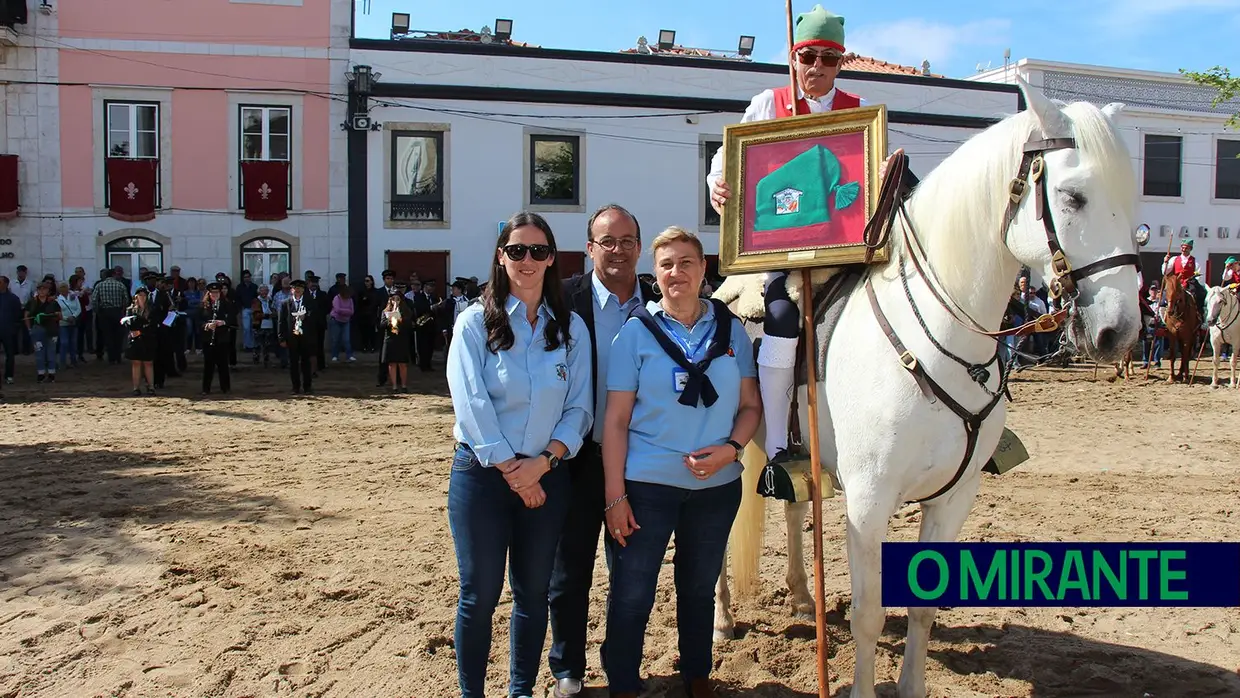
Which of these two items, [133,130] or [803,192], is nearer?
[803,192]

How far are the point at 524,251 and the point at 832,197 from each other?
1.30 meters

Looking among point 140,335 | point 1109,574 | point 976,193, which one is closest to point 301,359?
point 140,335

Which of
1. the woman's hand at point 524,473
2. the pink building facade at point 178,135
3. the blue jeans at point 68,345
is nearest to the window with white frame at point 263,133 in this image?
the pink building facade at point 178,135

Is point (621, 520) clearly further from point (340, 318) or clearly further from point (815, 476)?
point (340, 318)

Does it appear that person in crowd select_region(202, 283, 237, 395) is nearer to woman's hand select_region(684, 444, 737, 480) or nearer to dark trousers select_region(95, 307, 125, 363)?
dark trousers select_region(95, 307, 125, 363)

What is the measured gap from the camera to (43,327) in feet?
47.5

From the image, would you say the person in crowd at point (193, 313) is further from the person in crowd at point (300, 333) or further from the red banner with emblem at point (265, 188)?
the person in crowd at point (300, 333)

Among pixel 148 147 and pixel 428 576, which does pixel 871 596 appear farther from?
pixel 148 147

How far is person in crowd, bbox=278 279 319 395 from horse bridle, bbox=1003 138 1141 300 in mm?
12031

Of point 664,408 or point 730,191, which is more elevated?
point 730,191

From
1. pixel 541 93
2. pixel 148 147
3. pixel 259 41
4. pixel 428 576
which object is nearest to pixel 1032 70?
pixel 541 93

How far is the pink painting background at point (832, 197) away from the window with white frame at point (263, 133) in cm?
1857

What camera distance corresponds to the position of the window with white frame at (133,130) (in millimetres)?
19828

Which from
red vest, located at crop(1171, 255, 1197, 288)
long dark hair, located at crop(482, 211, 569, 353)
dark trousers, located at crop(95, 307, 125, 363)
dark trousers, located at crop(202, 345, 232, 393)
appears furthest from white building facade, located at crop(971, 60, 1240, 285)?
long dark hair, located at crop(482, 211, 569, 353)
